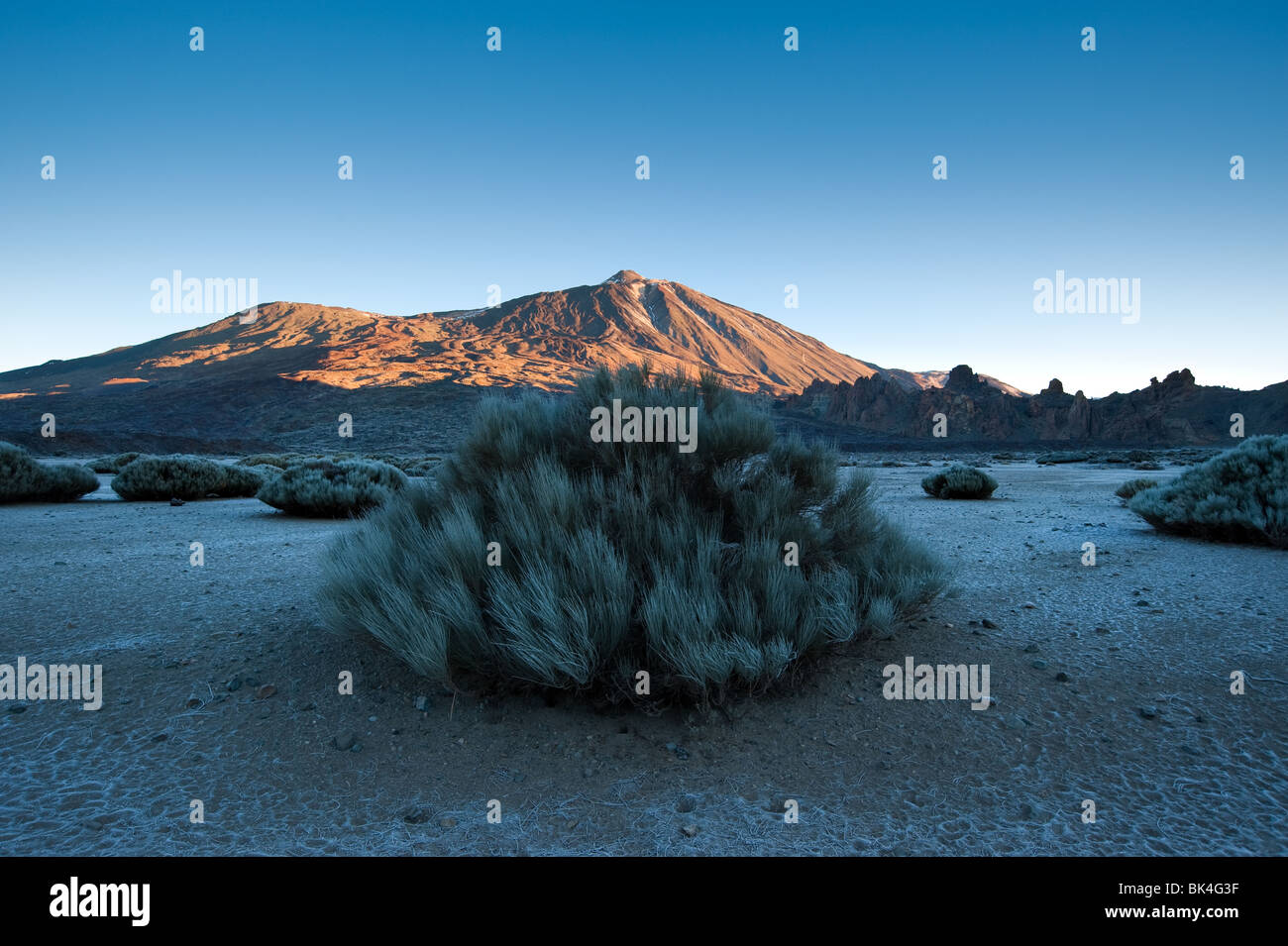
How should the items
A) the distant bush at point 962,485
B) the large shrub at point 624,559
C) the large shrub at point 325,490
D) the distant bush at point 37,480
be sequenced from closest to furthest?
the large shrub at point 624,559 → the large shrub at point 325,490 → the distant bush at point 37,480 → the distant bush at point 962,485

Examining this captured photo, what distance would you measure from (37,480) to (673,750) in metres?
15.1

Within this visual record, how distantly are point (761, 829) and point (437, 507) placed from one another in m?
3.09

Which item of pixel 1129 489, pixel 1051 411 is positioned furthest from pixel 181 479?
pixel 1051 411

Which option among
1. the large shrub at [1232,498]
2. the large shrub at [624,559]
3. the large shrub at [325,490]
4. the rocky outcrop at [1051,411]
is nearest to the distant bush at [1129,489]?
the large shrub at [1232,498]

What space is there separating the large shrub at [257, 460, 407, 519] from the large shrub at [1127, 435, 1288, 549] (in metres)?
10.6

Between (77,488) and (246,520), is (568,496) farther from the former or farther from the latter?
(77,488)

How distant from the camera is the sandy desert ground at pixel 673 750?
2406 millimetres

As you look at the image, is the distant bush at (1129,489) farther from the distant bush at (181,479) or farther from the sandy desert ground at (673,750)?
the distant bush at (181,479)

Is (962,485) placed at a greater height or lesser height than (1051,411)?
lesser

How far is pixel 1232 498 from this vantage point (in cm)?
738

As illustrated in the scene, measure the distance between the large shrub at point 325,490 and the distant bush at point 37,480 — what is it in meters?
4.48

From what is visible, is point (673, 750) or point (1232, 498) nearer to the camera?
point (673, 750)

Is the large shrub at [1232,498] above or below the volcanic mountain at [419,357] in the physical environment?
below

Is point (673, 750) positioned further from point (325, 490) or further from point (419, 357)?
point (419, 357)
